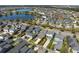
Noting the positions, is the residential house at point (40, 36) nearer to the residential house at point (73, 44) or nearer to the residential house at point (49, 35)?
the residential house at point (49, 35)

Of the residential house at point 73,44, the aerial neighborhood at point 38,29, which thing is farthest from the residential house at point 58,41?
the residential house at point 73,44

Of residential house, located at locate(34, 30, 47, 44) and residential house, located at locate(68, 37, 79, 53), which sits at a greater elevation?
residential house, located at locate(34, 30, 47, 44)

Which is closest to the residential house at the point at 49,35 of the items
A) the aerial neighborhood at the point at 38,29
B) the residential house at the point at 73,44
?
the aerial neighborhood at the point at 38,29

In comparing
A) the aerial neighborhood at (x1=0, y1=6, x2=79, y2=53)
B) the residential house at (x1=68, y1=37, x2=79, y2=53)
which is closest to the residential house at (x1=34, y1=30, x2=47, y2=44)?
the aerial neighborhood at (x1=0, y1=6, x2=79, y2=53)

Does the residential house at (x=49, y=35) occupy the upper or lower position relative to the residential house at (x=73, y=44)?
upper

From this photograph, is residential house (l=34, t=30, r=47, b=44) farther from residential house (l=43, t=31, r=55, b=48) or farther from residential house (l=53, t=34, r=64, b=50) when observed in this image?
residential house (l=53, t=34, r=64, b=50)

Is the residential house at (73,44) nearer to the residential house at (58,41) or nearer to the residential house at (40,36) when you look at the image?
the residential house at (58,41)

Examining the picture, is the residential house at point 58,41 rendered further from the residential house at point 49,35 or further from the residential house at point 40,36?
the residential house at point 40,36

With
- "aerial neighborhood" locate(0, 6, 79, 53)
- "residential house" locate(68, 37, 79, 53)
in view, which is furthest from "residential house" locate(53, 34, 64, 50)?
"residential house" locate(68, 37, 79, 53)
